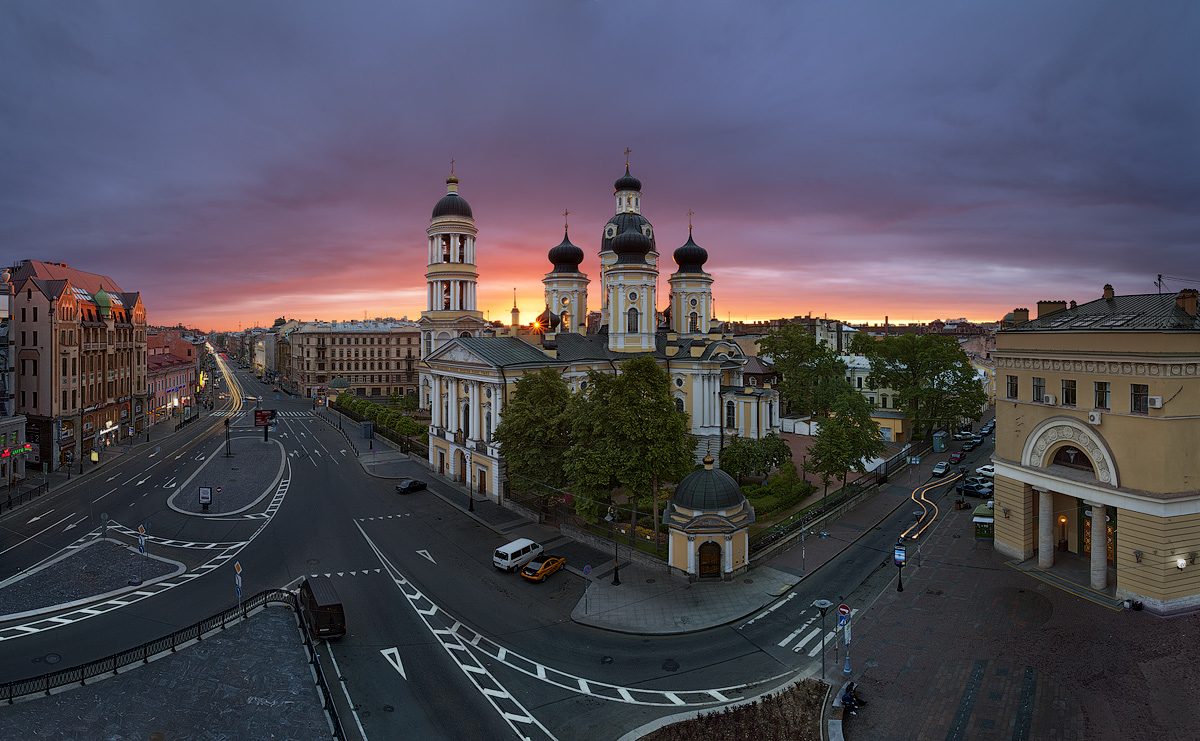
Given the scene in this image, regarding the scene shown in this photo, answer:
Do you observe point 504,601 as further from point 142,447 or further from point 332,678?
point 142,447

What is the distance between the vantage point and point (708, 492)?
91.7ft

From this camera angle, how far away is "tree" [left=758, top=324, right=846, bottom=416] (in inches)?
2586

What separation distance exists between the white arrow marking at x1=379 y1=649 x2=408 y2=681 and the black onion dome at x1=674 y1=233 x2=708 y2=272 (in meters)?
46.7

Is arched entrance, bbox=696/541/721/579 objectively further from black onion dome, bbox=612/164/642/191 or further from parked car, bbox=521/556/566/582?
black onion dome, bbox=612/164/642/191

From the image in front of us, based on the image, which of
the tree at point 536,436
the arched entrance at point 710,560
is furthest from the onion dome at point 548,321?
the arched entrance at point 710,560

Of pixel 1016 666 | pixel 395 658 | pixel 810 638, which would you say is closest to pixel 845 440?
pixel 810 638

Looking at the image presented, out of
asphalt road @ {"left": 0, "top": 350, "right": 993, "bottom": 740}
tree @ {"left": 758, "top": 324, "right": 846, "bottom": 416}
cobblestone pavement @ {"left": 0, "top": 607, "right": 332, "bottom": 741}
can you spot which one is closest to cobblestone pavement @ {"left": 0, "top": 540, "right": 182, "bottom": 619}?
asphalt road @ {"left": 0, "top": 350, "right": 993, "bottom": 740}

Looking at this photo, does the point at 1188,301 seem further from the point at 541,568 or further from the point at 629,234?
the point at 629,234

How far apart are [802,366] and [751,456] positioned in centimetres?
2984

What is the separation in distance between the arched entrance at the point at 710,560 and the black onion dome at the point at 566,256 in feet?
129

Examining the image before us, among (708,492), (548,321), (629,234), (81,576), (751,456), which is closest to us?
(708,492)

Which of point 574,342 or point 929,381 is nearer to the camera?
point 574,342

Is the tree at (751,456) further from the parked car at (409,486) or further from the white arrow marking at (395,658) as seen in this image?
the white arrow marking at (395,658)

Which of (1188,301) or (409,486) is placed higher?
(1188,301)
